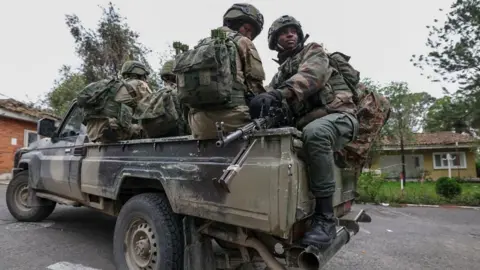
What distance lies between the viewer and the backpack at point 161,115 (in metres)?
3.46

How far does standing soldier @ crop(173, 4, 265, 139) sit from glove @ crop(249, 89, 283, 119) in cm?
13

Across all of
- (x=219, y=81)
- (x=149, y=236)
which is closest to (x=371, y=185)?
(x=149, y=236)

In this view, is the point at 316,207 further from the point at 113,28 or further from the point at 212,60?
the point at 113,28

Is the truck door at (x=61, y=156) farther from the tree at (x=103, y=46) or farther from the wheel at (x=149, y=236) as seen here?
the tree at (x=103, y=46)

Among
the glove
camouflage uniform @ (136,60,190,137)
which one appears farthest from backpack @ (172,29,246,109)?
camouflage uniform @ (136,60,190,137)

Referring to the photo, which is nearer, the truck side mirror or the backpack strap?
the backpack strap

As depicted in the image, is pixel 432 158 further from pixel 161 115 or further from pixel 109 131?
pixel 109 131

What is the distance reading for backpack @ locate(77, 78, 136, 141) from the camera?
3668 millimetres

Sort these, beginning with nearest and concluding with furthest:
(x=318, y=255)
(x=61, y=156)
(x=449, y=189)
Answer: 1. (x=318, y=255)
2. (x=61, y=156)
3. (x=449, y=189)

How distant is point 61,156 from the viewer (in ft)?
14.7

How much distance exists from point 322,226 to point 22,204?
523 centimetres

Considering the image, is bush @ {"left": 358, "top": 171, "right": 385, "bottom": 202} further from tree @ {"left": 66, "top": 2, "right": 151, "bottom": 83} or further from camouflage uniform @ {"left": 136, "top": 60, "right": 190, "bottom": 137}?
tree @ {"left": 66, "top": 2, "right": 151, "bottom": 83}

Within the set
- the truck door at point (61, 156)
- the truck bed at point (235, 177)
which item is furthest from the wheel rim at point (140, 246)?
the truck door at point (61, 156)

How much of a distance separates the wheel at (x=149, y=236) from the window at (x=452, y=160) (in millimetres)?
27336
